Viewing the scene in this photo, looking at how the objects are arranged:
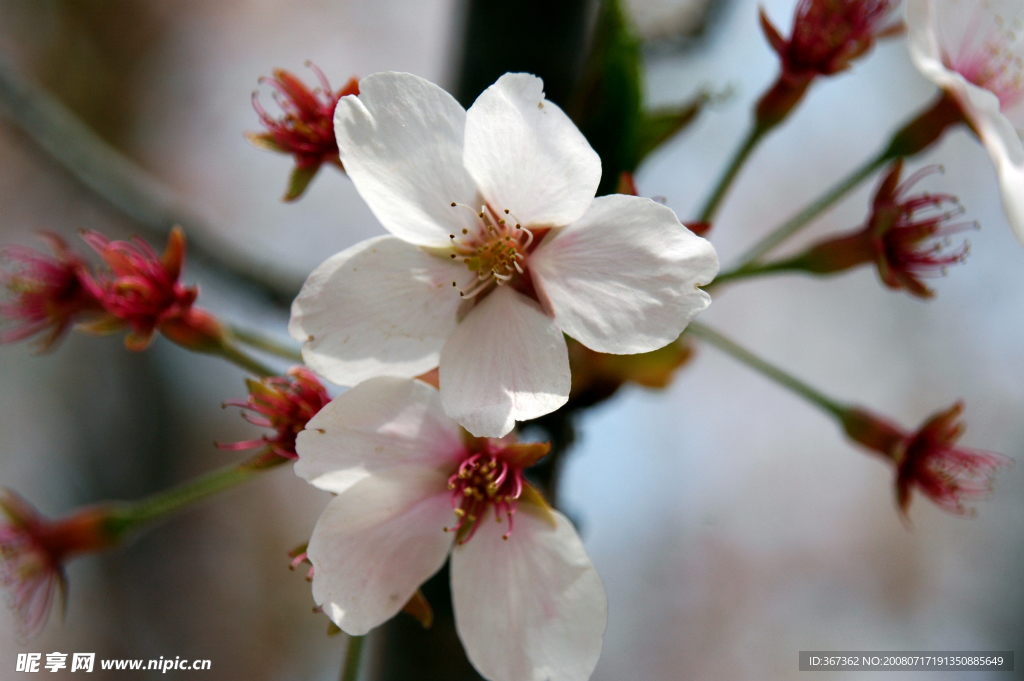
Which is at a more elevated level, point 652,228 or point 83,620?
point 652,228

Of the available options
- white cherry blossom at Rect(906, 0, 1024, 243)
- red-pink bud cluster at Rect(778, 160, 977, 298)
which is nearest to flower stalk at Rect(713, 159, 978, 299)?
red-pink bud cluster at Rect(778, 160, 977, 298)


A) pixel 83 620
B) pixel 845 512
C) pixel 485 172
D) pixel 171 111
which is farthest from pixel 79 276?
pixel 845 512

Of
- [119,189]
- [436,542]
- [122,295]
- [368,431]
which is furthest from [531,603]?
[119,189]

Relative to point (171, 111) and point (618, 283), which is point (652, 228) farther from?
point (171, 111)

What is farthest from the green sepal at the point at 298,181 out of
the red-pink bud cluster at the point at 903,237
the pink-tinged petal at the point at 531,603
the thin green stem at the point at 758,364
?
the red-pink bud cluster at the point at 903,237

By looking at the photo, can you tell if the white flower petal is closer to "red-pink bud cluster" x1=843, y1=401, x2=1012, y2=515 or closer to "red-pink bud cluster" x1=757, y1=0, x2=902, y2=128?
"red-pink bud cluster" x1=757, y1=0, x2=902, y2=128

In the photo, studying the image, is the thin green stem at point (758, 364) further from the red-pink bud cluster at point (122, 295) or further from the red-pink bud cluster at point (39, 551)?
the red-pink bud cluster at point (39, 551)

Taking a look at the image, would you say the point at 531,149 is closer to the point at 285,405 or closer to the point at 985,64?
the point at 285,405
